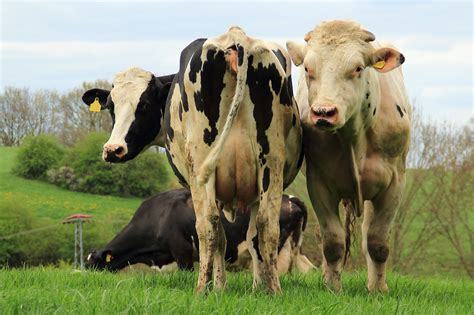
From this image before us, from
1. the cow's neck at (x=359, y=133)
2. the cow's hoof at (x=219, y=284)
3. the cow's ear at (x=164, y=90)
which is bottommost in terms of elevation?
the cow's hoof at (x=219, y=284)

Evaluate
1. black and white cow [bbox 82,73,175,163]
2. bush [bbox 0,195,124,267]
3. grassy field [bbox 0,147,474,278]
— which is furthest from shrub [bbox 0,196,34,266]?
black and white cow [bbox 82,73,175,163]

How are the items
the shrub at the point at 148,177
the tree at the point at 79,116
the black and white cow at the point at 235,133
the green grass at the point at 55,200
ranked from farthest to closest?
the shrub at the point at 148,177
the green grass at the point at 55,200
the tree at the point at 79,116
the black and white cow at the point at 235,133

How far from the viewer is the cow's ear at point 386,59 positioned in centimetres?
744

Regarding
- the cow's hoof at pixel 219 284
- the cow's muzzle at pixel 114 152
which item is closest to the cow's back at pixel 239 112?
the cow's hoof at pixel 219 284

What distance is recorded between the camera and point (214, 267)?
7.73 m

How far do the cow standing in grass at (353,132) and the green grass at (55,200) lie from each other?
39.3 metres

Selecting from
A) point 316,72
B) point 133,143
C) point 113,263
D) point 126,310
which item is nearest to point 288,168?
point 316,72

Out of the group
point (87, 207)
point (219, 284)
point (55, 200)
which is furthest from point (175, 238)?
point (55, 200)

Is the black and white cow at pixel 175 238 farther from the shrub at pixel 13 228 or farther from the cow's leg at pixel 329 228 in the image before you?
the shrub at pixel 13 228

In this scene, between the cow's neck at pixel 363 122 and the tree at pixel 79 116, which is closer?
the cow's neck at pixel 363 122

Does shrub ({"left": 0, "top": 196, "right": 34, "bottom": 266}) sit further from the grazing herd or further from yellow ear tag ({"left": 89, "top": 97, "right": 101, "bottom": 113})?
the grazing herd

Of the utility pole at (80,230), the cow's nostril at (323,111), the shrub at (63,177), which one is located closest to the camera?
the cow's nostril at (323,111)

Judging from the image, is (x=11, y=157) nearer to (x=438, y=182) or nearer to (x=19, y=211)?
(x=19, y=211)

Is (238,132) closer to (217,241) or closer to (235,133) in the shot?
(235,133)
